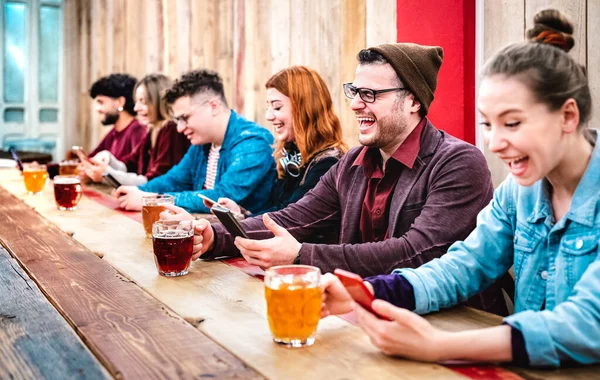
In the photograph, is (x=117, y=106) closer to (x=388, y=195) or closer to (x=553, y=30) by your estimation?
(x=388, y=195)

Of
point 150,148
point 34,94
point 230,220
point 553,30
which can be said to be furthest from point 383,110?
point 34,94

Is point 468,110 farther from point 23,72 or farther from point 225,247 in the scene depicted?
point 23,72

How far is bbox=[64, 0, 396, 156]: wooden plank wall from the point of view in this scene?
3553 millimetres

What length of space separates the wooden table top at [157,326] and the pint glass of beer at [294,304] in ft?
0.08

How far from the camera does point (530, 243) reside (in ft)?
4.55

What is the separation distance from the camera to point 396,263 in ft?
5.81

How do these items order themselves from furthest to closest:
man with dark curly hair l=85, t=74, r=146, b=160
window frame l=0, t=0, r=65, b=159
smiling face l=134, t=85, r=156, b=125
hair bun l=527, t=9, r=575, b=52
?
window frame l=0, t=0, r=65, b=159, man with dark curly hair l=85, t=74, r=146, b=160, smiling face l=134, t=85, r=156, b=125, hair bun l=527, t=9, r=575, b=52

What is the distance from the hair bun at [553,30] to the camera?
4.50 feet

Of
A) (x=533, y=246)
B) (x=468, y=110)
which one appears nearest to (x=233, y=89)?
(x=468, y=110)

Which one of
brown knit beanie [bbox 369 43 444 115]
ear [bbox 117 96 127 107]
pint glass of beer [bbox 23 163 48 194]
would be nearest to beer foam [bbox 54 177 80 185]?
pint glass of beer [bbox 23 163 48 194]

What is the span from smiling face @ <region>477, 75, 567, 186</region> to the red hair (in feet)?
4.94

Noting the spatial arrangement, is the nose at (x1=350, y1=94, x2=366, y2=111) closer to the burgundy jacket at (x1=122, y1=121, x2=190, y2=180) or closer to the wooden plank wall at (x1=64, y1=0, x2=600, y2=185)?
the wooden plank wall at (x1=64, y1=0, x2=600, y2=185)

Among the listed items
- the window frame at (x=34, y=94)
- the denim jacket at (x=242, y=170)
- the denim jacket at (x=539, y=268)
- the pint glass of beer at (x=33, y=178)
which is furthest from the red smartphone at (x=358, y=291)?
the window frame at (x=34, y=94)

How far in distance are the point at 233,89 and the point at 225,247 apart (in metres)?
3.07
